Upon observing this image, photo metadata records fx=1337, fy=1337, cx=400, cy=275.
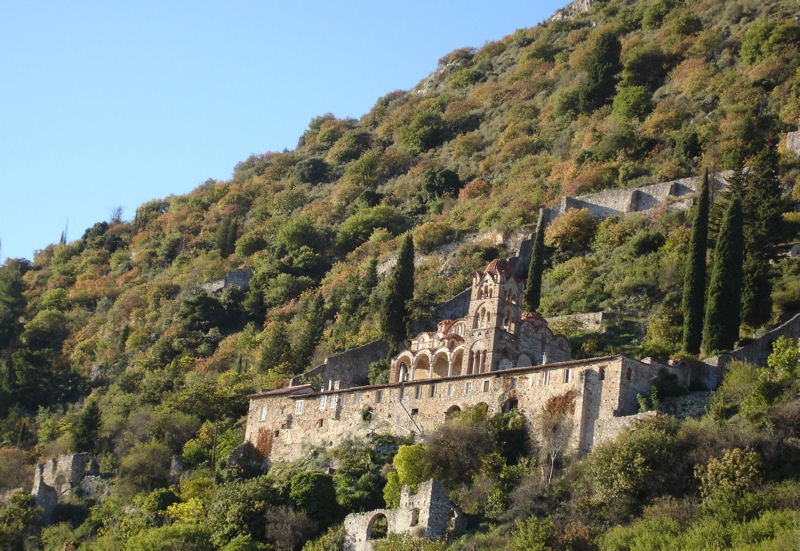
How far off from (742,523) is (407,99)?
103m

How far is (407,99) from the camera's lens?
14238 centimetres

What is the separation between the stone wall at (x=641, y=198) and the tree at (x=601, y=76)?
2254cm

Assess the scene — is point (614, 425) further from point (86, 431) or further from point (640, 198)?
point (86, 431)

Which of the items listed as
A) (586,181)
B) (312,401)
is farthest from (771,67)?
(312,401)

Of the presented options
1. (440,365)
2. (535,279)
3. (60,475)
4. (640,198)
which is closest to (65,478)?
(60,475)

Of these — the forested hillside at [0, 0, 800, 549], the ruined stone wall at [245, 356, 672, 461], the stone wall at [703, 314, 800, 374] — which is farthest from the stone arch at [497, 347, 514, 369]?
the stone wall at [703, 314, 800, 374]

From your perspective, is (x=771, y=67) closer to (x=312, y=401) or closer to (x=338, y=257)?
(x=338, y=257)

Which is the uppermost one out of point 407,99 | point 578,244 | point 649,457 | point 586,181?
point 407,99

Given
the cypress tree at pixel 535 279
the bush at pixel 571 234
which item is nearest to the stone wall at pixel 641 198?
the bush at pixel 571 234

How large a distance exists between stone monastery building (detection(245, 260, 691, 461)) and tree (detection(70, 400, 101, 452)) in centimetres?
1266

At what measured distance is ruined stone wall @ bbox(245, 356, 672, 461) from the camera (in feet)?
170

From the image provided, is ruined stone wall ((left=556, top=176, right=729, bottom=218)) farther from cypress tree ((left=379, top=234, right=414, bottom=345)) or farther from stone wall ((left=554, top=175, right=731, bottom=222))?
cypress tree ((left=379, top=234, right=414, bottom=345))

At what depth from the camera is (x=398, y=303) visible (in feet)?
236

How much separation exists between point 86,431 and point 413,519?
1202 inches
